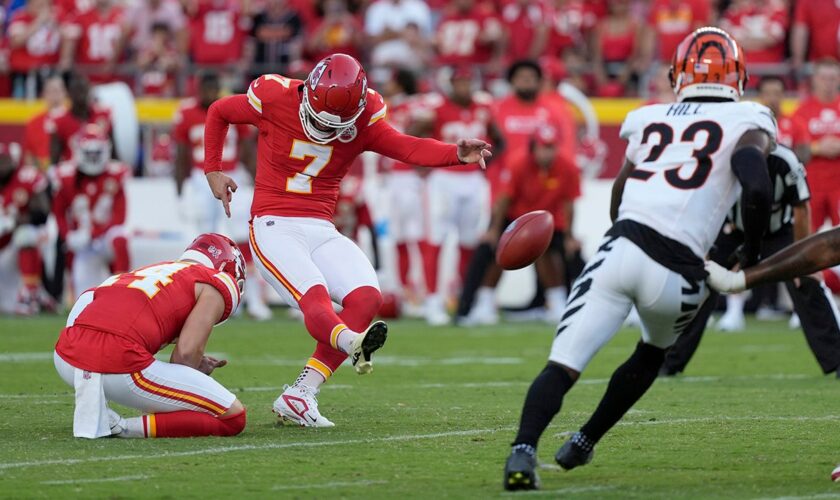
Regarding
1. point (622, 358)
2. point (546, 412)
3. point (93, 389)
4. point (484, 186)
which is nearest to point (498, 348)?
point (622, 358)

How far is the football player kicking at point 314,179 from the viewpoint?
6746mm

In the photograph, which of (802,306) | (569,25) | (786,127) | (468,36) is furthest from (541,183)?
(802,306)

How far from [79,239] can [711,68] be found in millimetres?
9945

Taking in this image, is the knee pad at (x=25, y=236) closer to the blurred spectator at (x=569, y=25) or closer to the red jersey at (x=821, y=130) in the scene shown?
the blurred spectator at (x=569, y=25)

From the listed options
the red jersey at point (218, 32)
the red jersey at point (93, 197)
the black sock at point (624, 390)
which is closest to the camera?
the black sock at point (624, 390)

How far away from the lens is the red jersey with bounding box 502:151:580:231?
44.7 feet

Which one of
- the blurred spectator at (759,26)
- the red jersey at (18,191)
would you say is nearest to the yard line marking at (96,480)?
the red jersey at (18,191)

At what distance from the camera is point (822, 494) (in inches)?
194

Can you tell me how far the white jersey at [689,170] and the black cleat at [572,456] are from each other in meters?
0.79

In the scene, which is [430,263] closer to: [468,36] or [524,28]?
[468,36]

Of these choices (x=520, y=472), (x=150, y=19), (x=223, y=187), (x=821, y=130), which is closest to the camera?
(x=520, y=472)

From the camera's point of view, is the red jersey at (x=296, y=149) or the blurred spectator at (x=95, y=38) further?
the blurred spectator at (x=95, y=38)

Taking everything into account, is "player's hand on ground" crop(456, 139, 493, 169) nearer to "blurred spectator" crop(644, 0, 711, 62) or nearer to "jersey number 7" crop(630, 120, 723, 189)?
"jersey number 7" crop(630, 120, 723, 189)

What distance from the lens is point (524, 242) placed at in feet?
18.6
